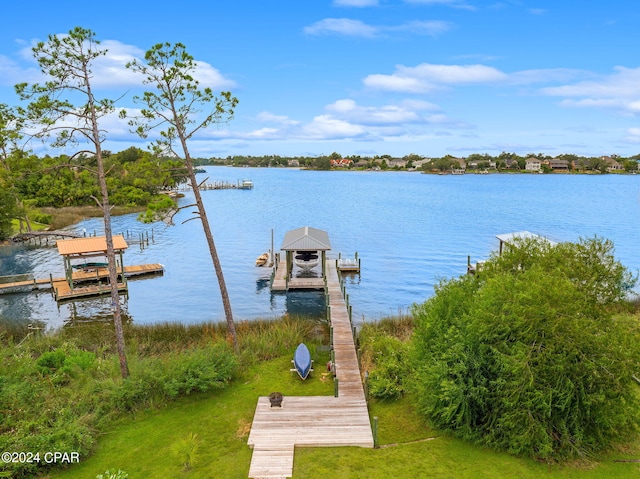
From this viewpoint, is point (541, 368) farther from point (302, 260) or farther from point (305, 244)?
point (302, 260)

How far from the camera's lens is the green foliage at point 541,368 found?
36.8 ft

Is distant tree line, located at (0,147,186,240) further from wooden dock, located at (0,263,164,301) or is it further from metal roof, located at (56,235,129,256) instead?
wooden dock, located at (0,263,164,301)

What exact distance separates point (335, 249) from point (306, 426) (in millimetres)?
36808

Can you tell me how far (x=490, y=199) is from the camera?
10656cm

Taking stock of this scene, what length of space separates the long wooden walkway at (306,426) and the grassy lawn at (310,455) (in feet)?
0.98

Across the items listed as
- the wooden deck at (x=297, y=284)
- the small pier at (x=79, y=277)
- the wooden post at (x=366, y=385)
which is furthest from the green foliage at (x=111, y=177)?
the small pier at (x=79, y=277)

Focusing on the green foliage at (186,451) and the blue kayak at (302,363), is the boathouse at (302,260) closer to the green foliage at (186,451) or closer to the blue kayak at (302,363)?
the blue kayak at (302,363)

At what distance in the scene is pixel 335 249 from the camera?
Answer: 49.7 meters

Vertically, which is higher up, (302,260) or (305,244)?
(305,244)

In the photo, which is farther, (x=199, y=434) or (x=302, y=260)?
(x=302, y=260)

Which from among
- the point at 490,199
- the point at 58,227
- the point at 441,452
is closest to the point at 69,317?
the point at 441,452

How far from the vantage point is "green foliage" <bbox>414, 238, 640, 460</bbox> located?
11.2m

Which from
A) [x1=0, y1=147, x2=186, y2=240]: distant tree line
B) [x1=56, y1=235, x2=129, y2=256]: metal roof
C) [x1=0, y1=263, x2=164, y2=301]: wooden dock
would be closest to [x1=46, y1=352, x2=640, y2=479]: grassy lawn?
[x1=0, y1=147, x2=186, y2=240]: distant tree line

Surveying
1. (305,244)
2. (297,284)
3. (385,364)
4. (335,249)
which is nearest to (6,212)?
(335,249)
